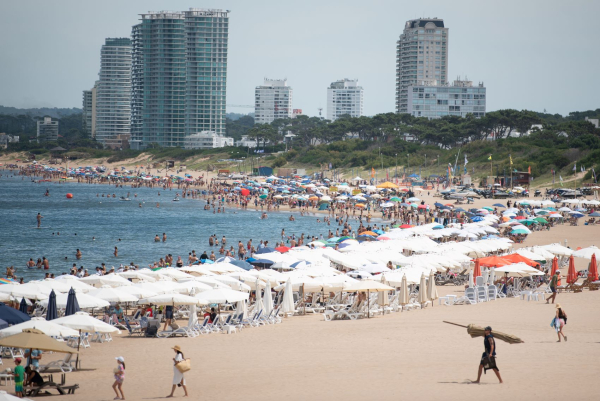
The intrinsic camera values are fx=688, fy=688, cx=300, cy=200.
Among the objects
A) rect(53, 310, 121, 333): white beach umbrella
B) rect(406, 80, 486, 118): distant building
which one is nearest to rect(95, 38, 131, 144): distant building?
rect(406, 80, 486, 118): distant building

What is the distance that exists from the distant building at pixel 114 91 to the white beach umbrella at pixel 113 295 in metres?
161

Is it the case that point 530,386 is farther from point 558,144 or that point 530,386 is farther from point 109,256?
point 558,144

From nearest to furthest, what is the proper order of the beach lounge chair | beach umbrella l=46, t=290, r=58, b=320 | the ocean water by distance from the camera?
the beach lounge chair
beach umbrella l=46, t=290, r=58, b=320
the ocean water

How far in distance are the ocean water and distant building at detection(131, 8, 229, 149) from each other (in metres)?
81.6

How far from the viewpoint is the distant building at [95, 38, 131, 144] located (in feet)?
590

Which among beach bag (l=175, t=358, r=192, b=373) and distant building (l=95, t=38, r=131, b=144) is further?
distant building (l=95, t=38, r=131, b=144)

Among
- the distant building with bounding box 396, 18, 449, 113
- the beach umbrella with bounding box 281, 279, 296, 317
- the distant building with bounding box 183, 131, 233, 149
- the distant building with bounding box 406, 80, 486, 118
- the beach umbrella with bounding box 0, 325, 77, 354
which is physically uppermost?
the distant building with bounding box 396, 18, 449, 113

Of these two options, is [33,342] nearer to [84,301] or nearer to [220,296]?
[84,301]

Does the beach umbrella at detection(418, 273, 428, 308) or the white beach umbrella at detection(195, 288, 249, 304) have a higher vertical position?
the white beach umbrella at detection(195, 288, 249, 304)

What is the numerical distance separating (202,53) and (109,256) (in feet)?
410

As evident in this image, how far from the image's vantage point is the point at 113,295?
16188 millimetres

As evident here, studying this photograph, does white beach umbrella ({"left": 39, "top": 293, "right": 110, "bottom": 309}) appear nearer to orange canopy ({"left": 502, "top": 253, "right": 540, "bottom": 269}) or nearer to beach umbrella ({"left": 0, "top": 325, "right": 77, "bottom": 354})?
beach umbrella ({"left": 0, "top": 325, "right": 77, "bottom": 354})

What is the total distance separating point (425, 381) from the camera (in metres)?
10.7

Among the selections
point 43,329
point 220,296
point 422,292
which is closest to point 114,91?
point 422,292
